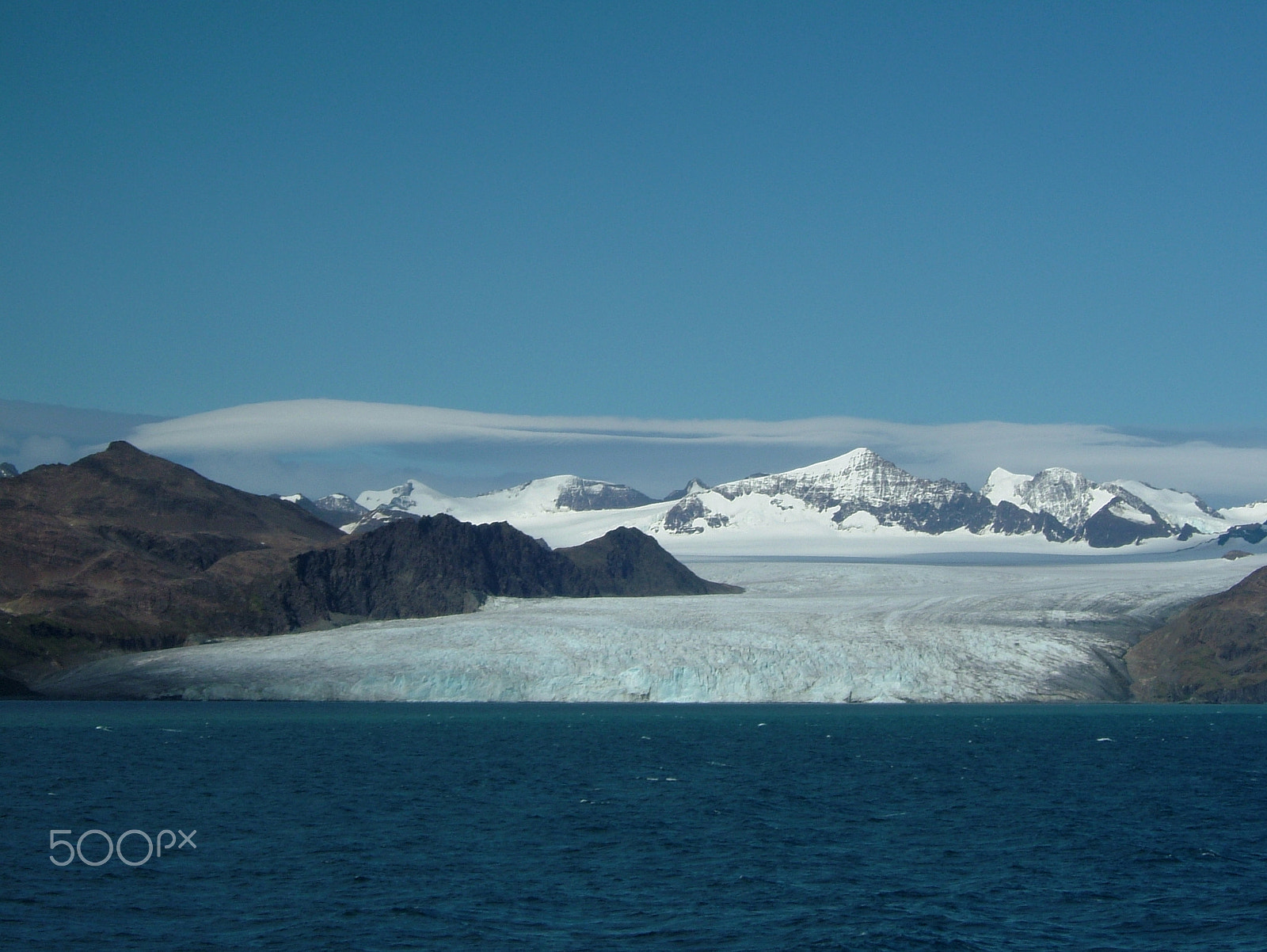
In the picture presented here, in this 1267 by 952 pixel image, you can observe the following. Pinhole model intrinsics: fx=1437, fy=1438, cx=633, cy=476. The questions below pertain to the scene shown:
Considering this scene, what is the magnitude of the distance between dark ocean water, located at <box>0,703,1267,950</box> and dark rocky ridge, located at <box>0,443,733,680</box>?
39.9 metres

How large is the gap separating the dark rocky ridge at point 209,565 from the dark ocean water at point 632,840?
39.9m

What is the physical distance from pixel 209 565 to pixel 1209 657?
8829cm

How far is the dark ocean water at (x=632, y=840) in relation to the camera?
1120 inches

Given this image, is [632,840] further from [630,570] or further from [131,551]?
[630,570]

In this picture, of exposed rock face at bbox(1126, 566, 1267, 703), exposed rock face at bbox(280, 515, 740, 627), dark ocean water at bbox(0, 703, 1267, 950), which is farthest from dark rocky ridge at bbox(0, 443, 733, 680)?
exposed rock face at bbox(1126, 566, 1267, 703)

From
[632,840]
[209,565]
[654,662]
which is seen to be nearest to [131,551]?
[209,565]

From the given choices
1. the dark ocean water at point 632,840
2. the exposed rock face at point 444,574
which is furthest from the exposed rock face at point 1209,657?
the exposed rock face at point 444,574

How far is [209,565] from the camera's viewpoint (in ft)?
448

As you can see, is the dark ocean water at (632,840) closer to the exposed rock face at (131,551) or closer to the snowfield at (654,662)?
the snowfield at (654,662)

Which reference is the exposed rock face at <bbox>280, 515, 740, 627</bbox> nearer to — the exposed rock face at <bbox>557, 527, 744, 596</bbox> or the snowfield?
the exposed rock face at <bbox>557, 527, 744, 596</bbox>

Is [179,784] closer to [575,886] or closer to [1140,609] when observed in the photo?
[575,886]

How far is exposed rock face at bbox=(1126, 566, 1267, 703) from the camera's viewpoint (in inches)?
3944

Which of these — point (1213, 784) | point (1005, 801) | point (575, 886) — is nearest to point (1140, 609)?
point (1213, 784)

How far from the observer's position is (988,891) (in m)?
32.4
